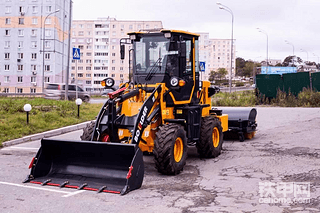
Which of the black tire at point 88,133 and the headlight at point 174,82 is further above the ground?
the headlight at point 174,82

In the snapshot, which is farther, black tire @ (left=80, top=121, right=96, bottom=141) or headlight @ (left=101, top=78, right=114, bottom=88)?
headlight @ (left=101, top=78, right=114, bottom=88)

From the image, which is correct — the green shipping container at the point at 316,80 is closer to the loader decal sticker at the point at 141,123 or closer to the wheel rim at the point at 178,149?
the wheel rim at the point at 178,149

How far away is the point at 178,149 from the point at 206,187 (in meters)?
1.44

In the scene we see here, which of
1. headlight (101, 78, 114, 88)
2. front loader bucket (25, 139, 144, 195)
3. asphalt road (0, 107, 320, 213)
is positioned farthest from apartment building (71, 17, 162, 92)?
front loader bucket (25, 139, 144, 195)

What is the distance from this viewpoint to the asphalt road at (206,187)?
6270mm

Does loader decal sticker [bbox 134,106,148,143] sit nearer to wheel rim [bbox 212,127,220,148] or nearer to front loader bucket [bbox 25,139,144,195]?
front loader bucket [bbox 25,139,144,195]

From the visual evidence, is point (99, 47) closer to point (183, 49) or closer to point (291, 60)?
point (291, 60)

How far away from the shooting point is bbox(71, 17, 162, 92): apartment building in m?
103

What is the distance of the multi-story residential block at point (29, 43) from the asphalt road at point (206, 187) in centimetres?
5341

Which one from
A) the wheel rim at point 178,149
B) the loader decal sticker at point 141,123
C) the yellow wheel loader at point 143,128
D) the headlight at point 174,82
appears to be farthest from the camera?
the headlight at point 174,82

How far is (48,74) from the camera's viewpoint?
63594 mm

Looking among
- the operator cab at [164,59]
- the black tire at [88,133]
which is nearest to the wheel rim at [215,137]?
the operator cab at [164,59]

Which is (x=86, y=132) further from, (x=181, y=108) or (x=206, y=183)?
(x=206, y=183)

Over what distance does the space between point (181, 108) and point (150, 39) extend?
173 cm
